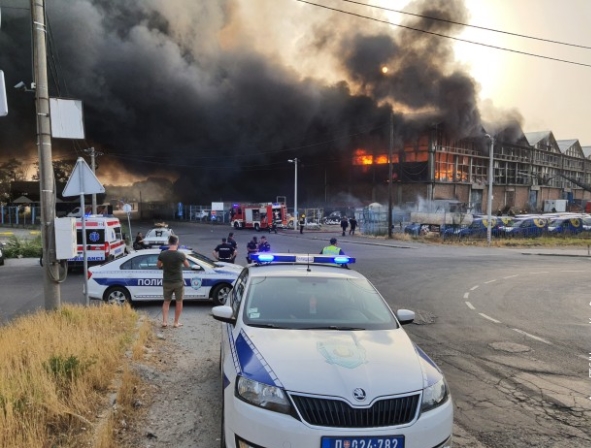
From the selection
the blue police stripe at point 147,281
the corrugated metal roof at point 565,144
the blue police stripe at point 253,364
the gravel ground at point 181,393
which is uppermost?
the corrugated metal roof at point 565,144

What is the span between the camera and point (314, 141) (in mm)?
55812

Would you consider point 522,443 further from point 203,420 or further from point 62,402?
point 62,402

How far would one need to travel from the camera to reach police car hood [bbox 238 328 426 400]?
2635mm

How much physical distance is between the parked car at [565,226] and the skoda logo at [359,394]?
105 ft

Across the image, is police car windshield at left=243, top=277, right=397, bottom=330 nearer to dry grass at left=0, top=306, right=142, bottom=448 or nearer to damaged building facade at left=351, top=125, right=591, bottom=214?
dry grass at left=0, top=306, right=142, bottom=448

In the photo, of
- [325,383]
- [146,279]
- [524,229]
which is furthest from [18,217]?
[325,383]

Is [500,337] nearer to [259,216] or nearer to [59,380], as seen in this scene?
[59,380]

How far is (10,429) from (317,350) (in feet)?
6.66

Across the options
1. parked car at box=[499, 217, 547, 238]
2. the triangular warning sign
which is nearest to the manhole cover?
the triangular warning sign

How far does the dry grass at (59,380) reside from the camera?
9.83 feet

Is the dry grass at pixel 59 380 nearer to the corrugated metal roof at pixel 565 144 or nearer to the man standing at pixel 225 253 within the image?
the man standing at pixel 225 253

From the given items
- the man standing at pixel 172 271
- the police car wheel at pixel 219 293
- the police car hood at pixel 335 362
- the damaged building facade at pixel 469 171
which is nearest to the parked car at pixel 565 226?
the damaged building facade at pixel 469 171

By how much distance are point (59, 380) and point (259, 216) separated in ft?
114

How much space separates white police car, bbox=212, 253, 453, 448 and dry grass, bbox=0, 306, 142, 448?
3.69 ft
